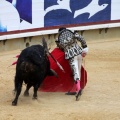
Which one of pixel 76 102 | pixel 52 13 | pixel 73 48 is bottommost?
pixel 76 102

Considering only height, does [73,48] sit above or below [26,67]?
above

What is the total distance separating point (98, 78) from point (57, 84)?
4.05 feet

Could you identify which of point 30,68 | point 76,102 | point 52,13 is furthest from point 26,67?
point 52,13

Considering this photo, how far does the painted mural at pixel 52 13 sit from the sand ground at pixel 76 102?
→ 1.17 meters

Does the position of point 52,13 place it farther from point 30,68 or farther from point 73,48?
point 30,68

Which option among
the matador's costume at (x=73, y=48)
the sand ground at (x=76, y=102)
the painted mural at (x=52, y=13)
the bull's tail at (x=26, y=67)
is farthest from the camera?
the painted mural at (x=52, y=13)

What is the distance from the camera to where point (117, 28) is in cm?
1411

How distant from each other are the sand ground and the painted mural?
1173mm

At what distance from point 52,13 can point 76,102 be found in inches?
206

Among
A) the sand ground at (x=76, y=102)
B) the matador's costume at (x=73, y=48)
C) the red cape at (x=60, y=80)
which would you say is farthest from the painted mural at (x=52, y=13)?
the matador's costume at (x=73, y=48)

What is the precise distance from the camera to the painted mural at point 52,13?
11.6 m

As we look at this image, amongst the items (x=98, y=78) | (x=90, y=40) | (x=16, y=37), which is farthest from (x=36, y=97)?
(x=90, y=40)

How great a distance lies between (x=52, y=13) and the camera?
12625 mm

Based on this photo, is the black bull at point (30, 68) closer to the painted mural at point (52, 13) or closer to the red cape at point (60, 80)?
the red cape at point (60, 80)
